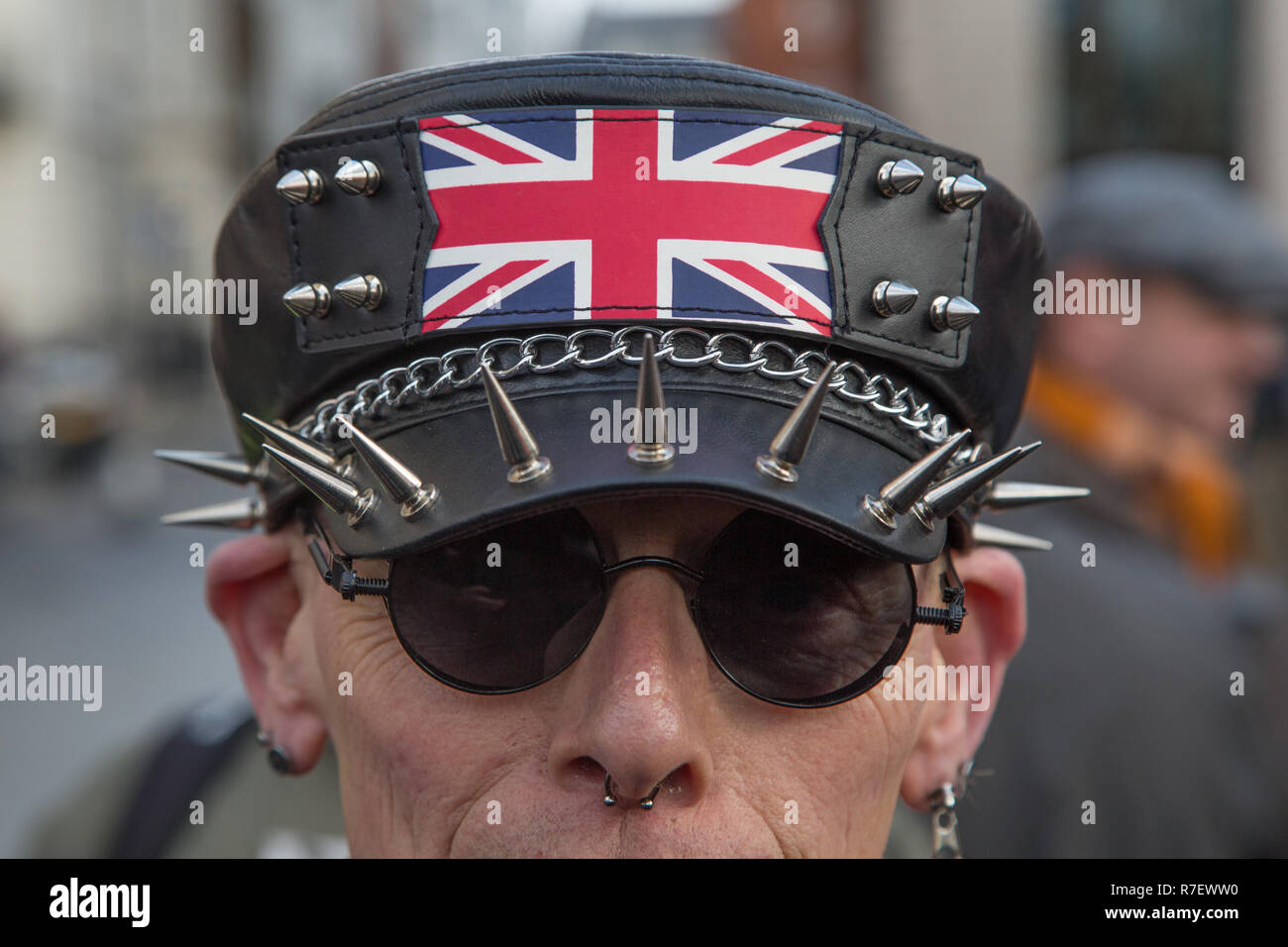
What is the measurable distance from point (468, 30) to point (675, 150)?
7522cm

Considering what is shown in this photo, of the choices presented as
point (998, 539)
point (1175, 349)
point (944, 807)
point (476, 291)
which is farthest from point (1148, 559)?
point (476, 291)

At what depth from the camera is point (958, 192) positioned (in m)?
1.62

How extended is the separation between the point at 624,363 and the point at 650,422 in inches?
5.1

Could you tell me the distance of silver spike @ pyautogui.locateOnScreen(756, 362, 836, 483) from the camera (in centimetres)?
139

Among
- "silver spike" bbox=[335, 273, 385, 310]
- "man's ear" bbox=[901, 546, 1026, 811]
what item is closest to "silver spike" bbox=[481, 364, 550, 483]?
"silver spike" bbox=[335, 273, 385, 310]

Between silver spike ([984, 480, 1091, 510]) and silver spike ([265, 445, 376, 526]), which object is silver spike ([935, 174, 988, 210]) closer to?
silver spike ([984, 480, 1091, 510])

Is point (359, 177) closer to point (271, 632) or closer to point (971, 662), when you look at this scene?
point (271, 632)

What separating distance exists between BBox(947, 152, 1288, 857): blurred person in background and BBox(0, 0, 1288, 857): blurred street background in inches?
28.5

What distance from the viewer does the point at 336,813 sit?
2.78 m

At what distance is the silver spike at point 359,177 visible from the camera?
1.57 meters

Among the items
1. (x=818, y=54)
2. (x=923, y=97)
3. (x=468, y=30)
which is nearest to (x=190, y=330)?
(x=818, y=54)

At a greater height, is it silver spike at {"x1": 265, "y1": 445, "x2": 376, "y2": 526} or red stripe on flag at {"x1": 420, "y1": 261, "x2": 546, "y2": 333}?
red stripe on flag at {"x1": 420, "y1": 261, "x2": 546, "y2": 333}

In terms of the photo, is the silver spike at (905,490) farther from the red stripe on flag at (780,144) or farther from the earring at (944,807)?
the earring at (944,807)
